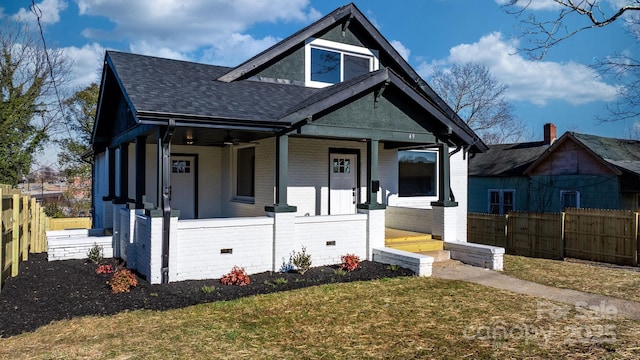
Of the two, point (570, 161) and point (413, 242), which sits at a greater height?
point (570, 161)

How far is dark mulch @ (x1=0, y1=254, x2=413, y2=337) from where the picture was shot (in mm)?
6688

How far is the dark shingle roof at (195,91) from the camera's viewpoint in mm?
8672

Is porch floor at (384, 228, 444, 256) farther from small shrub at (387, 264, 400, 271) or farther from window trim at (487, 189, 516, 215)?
window trim at (487, 189, 516, 215)

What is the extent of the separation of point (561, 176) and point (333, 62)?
43.6ft

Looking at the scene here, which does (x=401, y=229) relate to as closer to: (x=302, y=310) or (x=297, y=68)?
(x=297, y=68)

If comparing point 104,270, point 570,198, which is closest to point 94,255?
point 104,270

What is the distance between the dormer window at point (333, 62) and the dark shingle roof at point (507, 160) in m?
11.8

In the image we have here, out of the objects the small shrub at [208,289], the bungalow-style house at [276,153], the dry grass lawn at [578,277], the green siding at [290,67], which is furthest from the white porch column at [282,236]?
the dry grass lawn at [578,277]

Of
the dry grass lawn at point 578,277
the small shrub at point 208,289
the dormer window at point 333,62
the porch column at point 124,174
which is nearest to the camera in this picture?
the small shrub at point 208,289

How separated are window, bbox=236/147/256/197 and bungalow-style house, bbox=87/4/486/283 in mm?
60

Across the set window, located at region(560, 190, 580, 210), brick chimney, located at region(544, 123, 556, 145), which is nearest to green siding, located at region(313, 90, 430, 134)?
window, located at region(560, 190, 580, 210)

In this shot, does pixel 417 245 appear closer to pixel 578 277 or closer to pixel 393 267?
pixel 393 267

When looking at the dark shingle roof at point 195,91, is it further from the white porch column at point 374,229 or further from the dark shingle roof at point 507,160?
the dark shingle roof at point 507,160

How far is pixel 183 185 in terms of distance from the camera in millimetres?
13633
